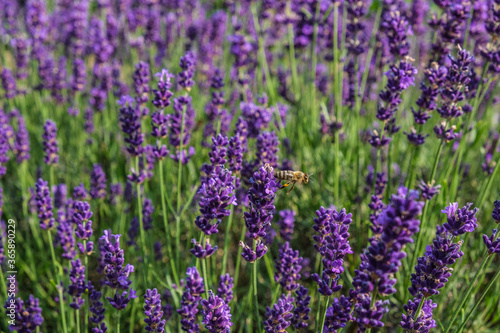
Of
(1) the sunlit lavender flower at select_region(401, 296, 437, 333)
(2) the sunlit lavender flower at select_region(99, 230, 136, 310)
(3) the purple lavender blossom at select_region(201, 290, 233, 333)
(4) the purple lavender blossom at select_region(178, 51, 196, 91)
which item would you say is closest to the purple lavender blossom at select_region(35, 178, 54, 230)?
(2) the sunlit lavender flower at select_region(99, 230, 136, 310)

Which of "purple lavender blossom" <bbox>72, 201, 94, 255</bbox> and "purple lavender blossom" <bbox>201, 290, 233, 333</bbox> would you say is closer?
"purple lavender blossom" <bbox>201, 290, 233, 333</bbox>

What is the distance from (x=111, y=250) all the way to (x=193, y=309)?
465 millimetres

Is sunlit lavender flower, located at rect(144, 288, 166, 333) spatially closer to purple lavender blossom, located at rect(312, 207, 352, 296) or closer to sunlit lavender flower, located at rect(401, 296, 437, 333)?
purple lavender blossom, located at rect(312, 207, 352, 296)

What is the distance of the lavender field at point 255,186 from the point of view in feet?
6.19

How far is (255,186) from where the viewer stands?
5.94ft

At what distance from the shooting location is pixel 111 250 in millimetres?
1881

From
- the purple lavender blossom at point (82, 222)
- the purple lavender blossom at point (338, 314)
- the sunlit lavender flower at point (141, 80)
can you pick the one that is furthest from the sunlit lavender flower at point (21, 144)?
the purple lavender blossom at point (338, 314)

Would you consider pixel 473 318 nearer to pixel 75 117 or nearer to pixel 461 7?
pixel 461 7

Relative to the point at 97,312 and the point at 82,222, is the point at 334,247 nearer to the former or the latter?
the point at 97,312

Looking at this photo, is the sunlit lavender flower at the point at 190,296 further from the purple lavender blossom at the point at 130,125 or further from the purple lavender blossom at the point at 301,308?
the purple lavender blossom at the point at 130,125

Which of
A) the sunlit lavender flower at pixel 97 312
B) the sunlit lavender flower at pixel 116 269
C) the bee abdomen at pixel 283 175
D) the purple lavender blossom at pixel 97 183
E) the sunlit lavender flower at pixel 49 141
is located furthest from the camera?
the purple lavender blossom at pixel 97 183

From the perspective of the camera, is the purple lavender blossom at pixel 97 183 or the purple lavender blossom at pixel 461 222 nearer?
the purple lavender blossom at pixel 461 222

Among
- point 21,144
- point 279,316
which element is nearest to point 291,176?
point 279,316

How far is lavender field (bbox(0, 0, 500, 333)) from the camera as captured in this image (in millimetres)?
1887
